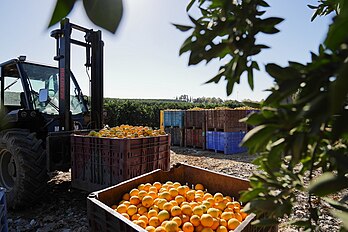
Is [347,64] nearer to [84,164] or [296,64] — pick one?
[296,64]

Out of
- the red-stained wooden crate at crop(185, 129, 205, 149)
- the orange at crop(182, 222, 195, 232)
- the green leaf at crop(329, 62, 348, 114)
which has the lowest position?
the red-stained wooden crate at crop(185, 129, 205, 149)

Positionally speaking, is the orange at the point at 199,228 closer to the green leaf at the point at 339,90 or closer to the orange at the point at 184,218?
the orange at the point at 184,218

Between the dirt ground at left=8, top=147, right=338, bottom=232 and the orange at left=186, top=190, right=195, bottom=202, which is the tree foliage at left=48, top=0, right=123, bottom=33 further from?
the dirt ground at left=8, top=147, right=338, bottom=232

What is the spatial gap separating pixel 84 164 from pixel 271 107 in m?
3.75

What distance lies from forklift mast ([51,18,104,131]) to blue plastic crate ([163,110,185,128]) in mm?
6209

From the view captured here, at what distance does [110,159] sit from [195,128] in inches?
284

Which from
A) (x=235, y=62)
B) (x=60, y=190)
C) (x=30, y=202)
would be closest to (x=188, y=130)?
(x=60, y=190)

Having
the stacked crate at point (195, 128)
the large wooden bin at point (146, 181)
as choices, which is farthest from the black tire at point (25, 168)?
the stacked crate at point (195, 128)

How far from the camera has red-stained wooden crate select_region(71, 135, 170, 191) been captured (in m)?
3.50

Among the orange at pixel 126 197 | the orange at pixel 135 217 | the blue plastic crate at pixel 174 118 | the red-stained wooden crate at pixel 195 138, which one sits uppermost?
the blue plastic crate at pixel 174 118

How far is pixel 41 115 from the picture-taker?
4512 millimetres

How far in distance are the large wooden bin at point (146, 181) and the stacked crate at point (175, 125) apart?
7.91m

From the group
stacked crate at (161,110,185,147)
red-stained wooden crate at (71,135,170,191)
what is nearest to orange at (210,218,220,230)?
red-stained wooden crate at (71,135,170,191)

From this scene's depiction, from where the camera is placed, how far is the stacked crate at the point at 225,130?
919 cm
